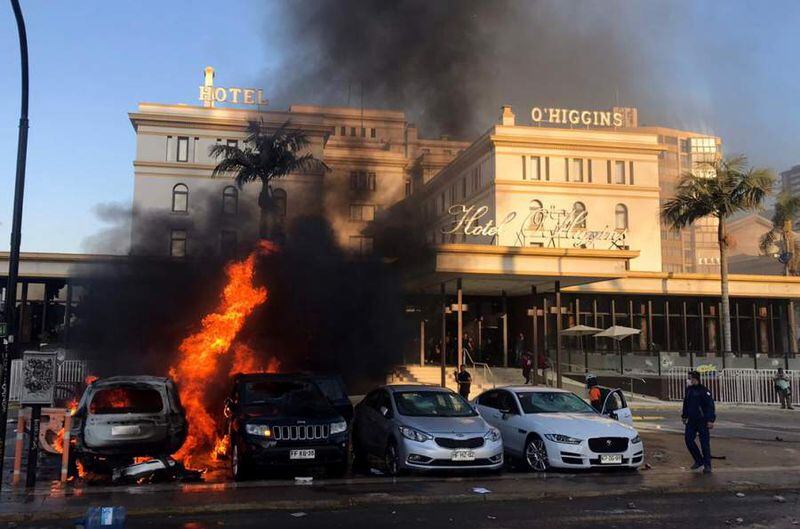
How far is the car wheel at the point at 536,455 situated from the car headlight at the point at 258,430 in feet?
13.8

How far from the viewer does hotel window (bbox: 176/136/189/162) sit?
49.8 meters

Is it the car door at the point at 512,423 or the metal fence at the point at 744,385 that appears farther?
the metal fence at the point at 744,385

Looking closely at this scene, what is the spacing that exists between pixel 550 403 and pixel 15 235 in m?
8.83

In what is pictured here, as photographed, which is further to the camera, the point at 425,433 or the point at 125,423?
the point at 425,433

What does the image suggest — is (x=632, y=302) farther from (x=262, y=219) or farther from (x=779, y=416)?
(x=262, y=219)

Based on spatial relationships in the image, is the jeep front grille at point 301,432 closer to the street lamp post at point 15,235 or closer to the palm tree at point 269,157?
the street lamp post at point 15,235

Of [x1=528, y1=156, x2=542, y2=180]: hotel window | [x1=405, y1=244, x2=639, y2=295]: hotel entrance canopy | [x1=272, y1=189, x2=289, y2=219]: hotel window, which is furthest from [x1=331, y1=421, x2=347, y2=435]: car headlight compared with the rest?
[x1=528, y1=156, x2=542, y2=180]: hotel window

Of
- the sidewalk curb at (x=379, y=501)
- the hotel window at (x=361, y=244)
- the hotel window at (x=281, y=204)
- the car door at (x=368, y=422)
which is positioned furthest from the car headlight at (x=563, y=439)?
the hotel window at (x=281, y=204)

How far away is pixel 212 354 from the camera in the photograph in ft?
49.7

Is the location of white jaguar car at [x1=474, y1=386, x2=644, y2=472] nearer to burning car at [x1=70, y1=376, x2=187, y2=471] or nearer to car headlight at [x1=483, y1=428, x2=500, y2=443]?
car headlight at [x1=483, y1=428, x2=500, y2=443]

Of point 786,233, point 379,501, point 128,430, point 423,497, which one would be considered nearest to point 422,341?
point 128,430

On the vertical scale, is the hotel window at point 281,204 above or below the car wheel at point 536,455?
above

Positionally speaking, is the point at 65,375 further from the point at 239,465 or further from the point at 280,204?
the point at 239,465

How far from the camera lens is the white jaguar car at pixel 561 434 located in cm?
1037
